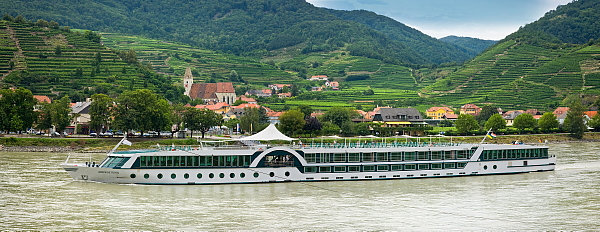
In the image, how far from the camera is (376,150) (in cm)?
3412

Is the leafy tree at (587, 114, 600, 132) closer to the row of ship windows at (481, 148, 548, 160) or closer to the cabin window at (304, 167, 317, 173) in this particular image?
the row of ship windows at (481, 148, 548, 160)

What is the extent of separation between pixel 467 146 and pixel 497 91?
2979 inches

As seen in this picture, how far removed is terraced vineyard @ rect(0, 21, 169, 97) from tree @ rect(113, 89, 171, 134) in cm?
2241

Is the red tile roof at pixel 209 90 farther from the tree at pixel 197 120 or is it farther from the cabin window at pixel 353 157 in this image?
the cabin window at pixel 353 157

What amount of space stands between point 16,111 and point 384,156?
3884cm

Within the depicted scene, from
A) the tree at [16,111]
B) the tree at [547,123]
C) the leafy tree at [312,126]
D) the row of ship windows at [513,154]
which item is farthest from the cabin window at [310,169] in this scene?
the tree at [547,123]

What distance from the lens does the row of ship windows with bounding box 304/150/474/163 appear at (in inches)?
1313

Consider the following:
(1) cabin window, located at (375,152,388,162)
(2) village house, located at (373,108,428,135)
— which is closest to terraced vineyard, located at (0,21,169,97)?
(2) village house, located at (373,108,428,135)

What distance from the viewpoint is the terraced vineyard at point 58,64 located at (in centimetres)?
8131

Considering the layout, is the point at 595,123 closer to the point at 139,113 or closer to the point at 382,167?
the point at 382,167

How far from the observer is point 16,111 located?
187 ft

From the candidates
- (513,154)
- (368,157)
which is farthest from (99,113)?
(513,154)

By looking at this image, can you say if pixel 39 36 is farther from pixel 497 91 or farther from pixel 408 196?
pixel 408 196

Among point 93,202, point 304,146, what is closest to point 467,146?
point 304,146
